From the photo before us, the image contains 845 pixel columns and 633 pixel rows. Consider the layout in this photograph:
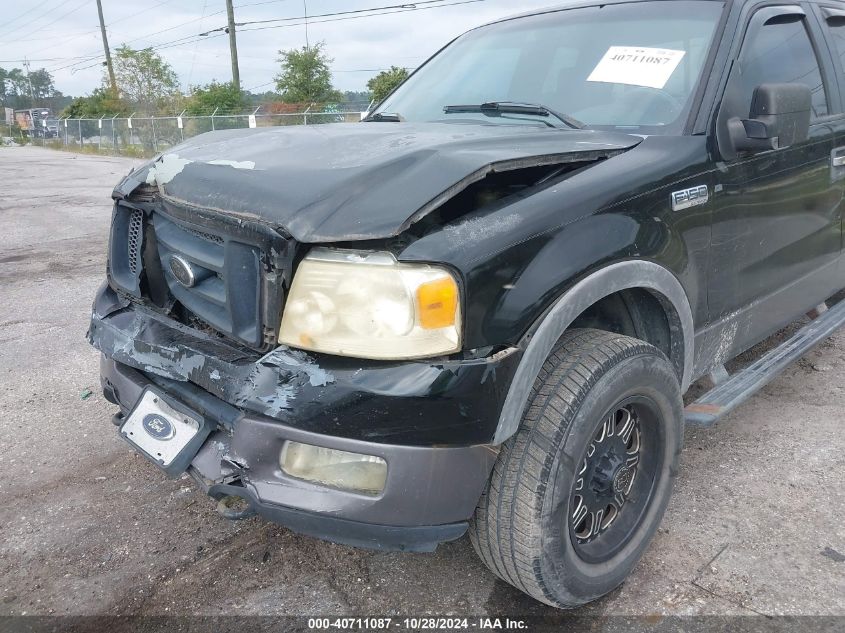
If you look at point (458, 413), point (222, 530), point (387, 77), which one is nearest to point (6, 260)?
point (222, 530)

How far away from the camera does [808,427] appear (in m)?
3.14

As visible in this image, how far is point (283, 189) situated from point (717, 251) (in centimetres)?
156

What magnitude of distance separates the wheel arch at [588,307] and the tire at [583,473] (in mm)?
94

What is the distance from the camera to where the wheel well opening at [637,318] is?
7.26ft

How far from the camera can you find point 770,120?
2367 millimetres

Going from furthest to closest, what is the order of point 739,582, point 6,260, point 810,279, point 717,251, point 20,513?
1. point 6,260
2. point 810,279
3. point 20,513
4. point 717,251
5. point 739,582

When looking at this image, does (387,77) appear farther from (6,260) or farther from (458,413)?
(458,413)

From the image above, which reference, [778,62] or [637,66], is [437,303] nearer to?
[637,66]

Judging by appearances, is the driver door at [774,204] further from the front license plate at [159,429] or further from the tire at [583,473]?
the front license plate at [159,429]

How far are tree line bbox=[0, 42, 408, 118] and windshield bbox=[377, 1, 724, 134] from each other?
82.9ft

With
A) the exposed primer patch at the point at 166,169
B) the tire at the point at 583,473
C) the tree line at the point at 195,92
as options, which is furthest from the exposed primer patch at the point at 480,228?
the tree line at the point at 195,92

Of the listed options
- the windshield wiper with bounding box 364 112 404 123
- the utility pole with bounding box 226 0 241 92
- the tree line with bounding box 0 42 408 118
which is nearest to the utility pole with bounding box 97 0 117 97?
the tree line with bounding box 0 42 408 118

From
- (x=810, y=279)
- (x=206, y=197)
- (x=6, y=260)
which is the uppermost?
(x=206, y=197)

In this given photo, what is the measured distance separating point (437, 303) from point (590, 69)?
159 centimetres
